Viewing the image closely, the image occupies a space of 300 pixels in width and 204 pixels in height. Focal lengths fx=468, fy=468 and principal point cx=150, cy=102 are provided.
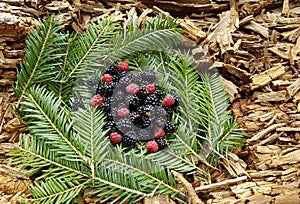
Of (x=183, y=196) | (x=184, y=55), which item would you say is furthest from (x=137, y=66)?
(x=183, y=196)

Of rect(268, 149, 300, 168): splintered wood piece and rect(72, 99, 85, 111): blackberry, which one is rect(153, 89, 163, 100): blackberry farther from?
rect(268, 149, 300, 168): splintered wood piece

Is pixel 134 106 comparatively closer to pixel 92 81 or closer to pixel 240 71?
pixel 92 81

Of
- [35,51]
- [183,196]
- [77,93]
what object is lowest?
[183,196]

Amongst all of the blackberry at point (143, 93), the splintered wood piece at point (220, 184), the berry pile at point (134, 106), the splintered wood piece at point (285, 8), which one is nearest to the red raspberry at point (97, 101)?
the berry pile at point (134, 106)

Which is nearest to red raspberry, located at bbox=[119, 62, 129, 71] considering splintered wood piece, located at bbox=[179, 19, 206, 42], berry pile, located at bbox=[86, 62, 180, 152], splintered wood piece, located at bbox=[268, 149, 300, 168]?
berry pile, located at bbox=[86, 62, 180, 152]

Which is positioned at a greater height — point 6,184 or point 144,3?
point 144,3

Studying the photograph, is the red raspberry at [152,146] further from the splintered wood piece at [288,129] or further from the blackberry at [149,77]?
the splintered wood piece at [288,129]

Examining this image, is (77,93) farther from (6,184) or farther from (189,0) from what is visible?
(189,0)
